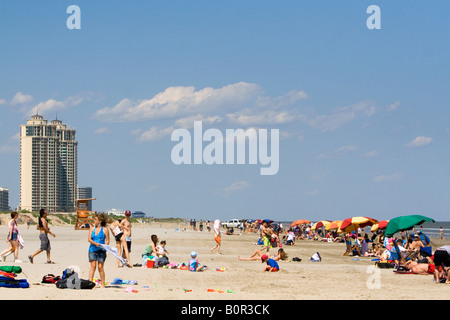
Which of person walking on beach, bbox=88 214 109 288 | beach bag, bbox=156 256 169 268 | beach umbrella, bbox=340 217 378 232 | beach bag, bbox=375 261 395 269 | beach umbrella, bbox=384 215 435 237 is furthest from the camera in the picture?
beach umbrella, bbox=340 217 378 232

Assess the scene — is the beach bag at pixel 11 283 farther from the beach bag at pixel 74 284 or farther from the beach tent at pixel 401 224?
the beach tent at pixel 401 224

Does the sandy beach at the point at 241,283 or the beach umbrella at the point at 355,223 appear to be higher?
the beach umbrella at the point at 355,223

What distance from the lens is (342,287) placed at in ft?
49.0

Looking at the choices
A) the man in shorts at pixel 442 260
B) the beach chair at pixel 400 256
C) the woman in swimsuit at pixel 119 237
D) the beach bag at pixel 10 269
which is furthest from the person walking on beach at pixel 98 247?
the beach chair at pixel 400 256

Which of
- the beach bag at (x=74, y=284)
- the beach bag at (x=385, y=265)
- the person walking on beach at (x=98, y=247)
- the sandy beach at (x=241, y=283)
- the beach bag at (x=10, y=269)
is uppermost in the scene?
the person walking on beach at (x=98, y=247)

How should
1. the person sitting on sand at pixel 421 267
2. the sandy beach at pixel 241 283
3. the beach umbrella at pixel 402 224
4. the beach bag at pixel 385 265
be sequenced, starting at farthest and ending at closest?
1. the beach bag at pixel 385 265
2. the beach umbrella at pixel 402 224
3. the person sitting on sand at pixel 421 267
4. the sandy beach at pixel 241 283

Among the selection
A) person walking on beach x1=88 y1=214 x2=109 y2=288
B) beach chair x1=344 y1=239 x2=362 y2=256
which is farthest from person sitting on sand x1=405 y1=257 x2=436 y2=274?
person walking on beach x1=88 y1=214 x2=109 y2=288

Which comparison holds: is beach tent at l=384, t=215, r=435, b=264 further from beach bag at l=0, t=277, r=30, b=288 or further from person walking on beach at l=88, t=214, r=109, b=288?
beach bag at l=0, t=277, r=30, b=288

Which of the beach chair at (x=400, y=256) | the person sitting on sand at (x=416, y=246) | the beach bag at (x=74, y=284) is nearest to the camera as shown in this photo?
the beach bag at (x=74, y=284)

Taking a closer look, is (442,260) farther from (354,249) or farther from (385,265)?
(354,249)

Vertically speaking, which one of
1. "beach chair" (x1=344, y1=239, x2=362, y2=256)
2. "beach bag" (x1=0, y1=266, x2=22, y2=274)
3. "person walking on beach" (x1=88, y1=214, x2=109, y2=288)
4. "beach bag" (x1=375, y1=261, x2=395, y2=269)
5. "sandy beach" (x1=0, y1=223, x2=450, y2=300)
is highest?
"person walking on beach" (x1=88, y1=214, x2=109, y2=288)
